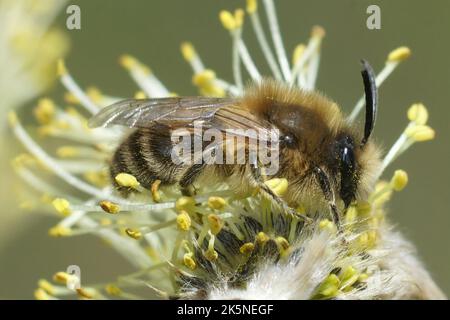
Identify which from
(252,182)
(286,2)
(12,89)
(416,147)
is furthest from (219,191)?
(286,2)

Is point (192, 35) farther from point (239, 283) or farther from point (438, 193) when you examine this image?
point (239, 283)

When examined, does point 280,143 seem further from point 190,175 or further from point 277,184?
point 190,175

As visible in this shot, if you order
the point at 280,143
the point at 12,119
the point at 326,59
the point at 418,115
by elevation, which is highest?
the point at 326,59

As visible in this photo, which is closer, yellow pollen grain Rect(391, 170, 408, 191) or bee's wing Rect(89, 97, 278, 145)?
bee's wing Rect(89, 97, 278, 145)

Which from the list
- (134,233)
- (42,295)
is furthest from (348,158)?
(42,295)

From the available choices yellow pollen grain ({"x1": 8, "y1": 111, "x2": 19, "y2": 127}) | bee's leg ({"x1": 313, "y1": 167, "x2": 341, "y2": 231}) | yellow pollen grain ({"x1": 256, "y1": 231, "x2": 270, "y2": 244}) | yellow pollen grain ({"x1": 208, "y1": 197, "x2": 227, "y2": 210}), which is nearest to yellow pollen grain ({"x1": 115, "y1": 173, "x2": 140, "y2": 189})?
yellow pollen grain ({"x1": 208, "y1": 197, "x2": 227, "y2": 210})

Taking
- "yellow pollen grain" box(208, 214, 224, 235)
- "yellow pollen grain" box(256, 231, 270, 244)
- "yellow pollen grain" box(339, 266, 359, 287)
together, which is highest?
"yellow pollen grain" box(208, 214, 224, 235)

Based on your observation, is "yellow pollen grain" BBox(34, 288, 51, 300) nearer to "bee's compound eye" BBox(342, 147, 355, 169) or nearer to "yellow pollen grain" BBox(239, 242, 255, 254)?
"yellow pollen grain" BBox(239, 242, 255, 254)
